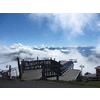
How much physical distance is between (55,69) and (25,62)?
166 inches

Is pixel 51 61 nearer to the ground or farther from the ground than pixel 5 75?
farther from the ground

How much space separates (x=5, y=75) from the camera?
24.8 ft
